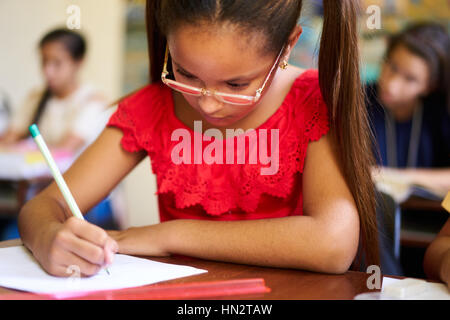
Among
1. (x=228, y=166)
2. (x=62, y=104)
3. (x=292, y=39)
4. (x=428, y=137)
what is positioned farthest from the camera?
(x=62, y=104)

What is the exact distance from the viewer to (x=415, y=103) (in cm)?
272

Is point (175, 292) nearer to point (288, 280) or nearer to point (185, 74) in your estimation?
point (288, 280)

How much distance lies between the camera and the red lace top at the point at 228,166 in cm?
99

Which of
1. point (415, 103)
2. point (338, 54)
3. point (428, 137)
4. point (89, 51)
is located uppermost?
point (338, 54)

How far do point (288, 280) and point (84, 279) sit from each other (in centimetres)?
27

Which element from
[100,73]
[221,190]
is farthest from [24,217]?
[100,73]

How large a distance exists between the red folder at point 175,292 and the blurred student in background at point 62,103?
2707 mm

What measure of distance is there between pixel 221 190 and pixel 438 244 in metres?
0.38

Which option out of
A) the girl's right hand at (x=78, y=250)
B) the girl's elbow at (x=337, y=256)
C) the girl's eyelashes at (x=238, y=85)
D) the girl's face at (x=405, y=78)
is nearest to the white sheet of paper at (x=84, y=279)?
the girl's right hand at (x=78, y=250)

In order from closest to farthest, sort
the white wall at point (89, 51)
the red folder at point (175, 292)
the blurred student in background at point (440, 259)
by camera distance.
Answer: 1. the red folder at point (175, 292)
2. the blurred student in background at point (440, 259)
3. the white wall at point (89, 51)

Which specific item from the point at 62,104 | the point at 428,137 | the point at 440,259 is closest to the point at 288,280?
the point at 440,259

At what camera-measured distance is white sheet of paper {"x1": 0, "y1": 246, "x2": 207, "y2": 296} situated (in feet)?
2.26

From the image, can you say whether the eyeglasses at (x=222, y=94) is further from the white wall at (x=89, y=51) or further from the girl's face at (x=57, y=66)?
the girl's face at (x=57, y=66)

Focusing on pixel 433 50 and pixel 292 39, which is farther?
pixel 433 50
